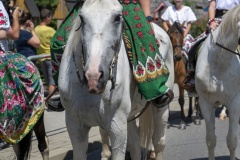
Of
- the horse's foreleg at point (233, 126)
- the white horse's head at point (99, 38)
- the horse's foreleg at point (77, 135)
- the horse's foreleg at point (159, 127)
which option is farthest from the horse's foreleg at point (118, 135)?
the horse's foreleg at point (233, 126)

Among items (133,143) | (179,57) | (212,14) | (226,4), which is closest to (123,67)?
(133,143)

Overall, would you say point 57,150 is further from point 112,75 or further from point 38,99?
point 112,75

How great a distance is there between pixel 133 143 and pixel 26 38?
3.87 meters

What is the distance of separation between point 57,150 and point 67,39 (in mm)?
3351

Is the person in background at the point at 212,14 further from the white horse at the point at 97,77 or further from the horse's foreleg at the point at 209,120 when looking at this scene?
the white horse at the point at 97,77

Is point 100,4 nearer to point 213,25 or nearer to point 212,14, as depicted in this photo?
point 213,25

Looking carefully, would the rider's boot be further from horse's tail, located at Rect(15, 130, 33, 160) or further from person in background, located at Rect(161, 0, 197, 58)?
person in background, located at Rect(161, 0, 197, 58)

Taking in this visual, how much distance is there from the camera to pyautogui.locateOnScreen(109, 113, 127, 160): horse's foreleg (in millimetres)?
4875

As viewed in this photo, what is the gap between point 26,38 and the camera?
9539 millimetres

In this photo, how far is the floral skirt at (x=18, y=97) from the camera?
5750mm

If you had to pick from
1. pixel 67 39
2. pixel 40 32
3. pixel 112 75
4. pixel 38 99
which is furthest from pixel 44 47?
pixel 112 75

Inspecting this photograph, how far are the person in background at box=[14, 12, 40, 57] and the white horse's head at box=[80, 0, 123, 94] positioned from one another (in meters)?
4.97

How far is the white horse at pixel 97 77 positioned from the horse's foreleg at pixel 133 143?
0.99 m

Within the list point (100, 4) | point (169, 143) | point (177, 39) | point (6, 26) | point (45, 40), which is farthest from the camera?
point (177, 39)
